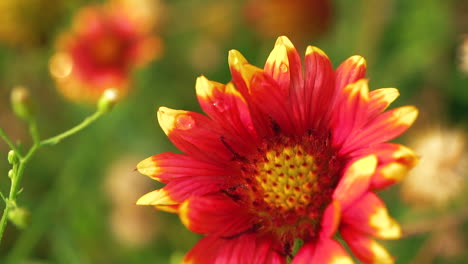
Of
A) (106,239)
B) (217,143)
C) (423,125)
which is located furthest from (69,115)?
(217,143)

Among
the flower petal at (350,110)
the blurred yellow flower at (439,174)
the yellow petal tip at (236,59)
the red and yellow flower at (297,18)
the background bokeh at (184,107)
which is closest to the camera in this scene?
the flower petal at (350,110)

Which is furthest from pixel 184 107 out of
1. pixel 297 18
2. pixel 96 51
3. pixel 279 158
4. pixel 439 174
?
pixel 279 158

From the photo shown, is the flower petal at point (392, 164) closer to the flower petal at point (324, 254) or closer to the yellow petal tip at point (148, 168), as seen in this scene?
the flower petal at point (324, 254)

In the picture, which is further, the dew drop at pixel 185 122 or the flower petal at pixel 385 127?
the dew drop at pixel 185 122

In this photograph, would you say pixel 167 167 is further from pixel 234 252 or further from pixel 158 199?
pixel 234 252

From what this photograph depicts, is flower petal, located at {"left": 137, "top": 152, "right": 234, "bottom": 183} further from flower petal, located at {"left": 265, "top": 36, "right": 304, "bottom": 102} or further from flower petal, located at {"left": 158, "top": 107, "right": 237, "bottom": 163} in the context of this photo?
flower petal, located at {"left": 265, "top": 36, "right": 304, "bottom": 102}

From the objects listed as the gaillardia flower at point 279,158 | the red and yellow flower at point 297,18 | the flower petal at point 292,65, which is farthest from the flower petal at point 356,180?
the red and yellow flower at point 297,18

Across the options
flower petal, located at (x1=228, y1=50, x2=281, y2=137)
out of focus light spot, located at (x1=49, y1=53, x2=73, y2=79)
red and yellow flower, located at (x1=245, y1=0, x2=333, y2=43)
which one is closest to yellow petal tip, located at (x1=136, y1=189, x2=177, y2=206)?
flower petal, located at (x1=228, y1=50, x2=281, y2=137)
